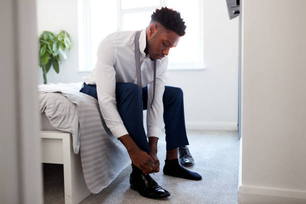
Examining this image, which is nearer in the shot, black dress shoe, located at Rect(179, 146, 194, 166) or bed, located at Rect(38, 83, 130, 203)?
bed, located at Rect(38, 83, 130, 203)

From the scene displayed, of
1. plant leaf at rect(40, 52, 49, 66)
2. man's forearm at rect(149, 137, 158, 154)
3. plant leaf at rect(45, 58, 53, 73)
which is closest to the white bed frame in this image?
man's forearm at rect(149, 137, 158, 154)

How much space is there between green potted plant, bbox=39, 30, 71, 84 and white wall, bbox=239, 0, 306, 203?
2.64 metres

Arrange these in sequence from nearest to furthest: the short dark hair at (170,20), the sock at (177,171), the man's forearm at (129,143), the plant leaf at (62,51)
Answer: the man's forearm at (129,143), the short dark hair at (170,20), the sock at (177,171), the plant leaf at (62,51)

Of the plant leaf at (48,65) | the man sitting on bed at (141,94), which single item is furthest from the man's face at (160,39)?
the plant leaf at (48,65)

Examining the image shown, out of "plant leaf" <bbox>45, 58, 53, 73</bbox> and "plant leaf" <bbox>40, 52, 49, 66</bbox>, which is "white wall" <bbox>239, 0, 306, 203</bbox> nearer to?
"plant leaf" <bbox>40, 52, 49, 66</bbox>

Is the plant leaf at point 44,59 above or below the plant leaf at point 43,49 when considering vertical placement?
below

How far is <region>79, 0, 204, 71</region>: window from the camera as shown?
9.82ft

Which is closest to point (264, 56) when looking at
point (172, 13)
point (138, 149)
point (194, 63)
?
point (172, 13)

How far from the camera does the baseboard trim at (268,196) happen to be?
0.90 metres

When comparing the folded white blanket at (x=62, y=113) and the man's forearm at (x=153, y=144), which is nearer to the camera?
the folded white blanket at (x=62, y=113)

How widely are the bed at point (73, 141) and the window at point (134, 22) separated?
208 cm

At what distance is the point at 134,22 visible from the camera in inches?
127

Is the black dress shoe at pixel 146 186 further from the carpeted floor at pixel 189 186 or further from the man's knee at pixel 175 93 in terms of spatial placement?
the man's knee at pixel 175 93

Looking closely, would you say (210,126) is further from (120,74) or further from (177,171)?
(120,74)
